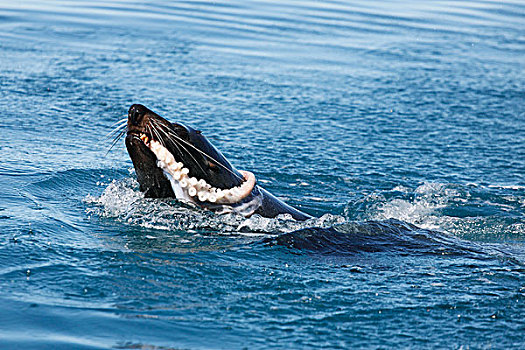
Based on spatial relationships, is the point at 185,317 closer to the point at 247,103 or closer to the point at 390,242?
the point at 390,242

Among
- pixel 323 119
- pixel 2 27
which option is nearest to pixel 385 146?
pixel 323 119

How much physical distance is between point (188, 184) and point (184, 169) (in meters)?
0.12

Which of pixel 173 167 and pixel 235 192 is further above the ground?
pixel 173 167

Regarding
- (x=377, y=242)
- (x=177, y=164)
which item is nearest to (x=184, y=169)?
(x=177, y=164)

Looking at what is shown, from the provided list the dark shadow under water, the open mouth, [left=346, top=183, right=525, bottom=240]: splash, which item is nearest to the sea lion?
the open mouth

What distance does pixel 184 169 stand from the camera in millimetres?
5129

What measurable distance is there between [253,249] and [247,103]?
5.08 m

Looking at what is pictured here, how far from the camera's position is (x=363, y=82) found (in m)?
11.1

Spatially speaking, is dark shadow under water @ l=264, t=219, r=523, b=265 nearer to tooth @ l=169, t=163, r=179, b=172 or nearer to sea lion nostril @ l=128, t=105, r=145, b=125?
tooth @ l=169, t=163, r=179, b=172

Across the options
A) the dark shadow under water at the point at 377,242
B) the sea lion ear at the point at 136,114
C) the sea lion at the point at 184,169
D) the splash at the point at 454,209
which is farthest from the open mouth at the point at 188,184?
the splash at the point at 454,209

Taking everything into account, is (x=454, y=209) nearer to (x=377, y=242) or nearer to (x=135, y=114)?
(x=377, y=242)

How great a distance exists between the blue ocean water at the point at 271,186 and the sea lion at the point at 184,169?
132 millimetres

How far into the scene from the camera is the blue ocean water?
3873 mm

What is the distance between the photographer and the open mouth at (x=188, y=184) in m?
5.00
